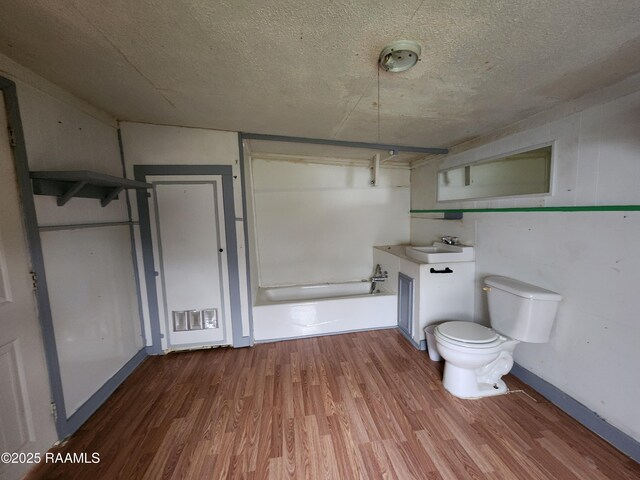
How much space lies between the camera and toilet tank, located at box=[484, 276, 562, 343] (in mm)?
1530

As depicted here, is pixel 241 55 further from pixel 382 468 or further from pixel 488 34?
pixel 382 468

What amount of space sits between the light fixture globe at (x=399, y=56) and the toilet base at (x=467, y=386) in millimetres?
1882

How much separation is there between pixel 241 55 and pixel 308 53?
311 mm

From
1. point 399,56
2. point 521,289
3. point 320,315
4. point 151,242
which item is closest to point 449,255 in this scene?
point 521,289

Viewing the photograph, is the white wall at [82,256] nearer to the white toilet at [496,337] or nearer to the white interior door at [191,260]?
the white interior door at [191,260]

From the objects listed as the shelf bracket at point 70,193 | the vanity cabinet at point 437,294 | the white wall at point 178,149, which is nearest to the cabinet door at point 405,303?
the vanity cabinet at point 437,294

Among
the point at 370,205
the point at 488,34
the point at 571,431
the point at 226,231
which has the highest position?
the point at 488,34

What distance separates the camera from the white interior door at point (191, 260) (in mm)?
2064

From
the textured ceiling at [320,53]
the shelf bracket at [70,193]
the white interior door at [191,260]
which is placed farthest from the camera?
the white interior door at [191,260]

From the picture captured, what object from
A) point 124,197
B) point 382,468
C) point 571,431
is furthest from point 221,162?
point 571,431

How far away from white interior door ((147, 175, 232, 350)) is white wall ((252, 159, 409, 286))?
792 mm

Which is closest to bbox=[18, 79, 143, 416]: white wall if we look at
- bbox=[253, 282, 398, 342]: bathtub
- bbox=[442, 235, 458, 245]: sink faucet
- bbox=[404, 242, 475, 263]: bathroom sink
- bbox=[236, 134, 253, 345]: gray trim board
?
bbox=[236, 134, 253, 345]: gray trim board

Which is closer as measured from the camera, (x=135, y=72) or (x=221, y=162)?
(x=135, y=72)

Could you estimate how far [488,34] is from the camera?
3.09ft
